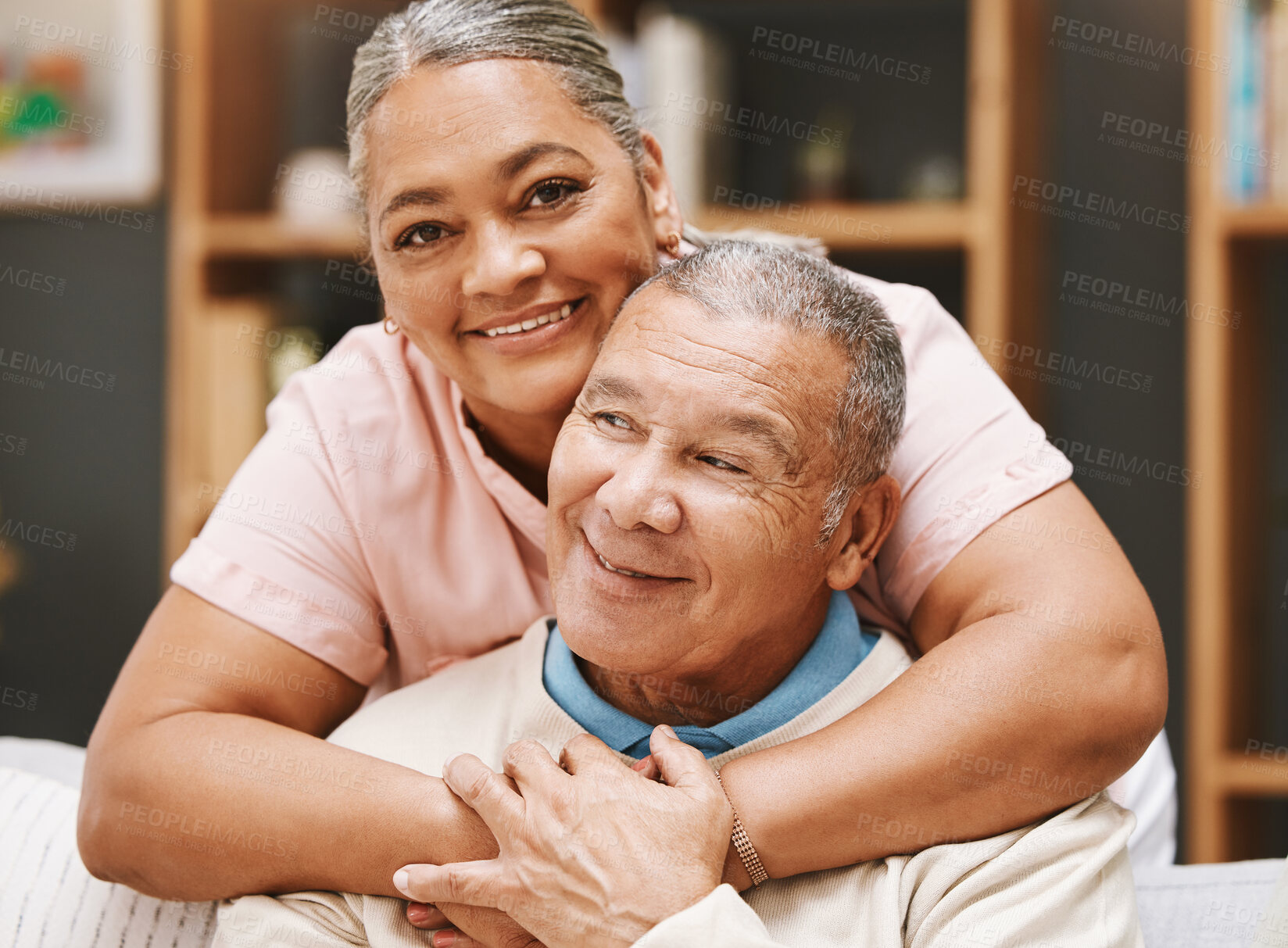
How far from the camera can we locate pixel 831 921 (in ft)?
3.88

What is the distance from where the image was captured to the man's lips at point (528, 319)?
1390 millimetres

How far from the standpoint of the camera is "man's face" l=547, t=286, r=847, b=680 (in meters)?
1.19

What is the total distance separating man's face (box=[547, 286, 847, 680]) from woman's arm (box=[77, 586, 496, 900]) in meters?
0.24

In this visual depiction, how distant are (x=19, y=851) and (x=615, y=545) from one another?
0.81 m

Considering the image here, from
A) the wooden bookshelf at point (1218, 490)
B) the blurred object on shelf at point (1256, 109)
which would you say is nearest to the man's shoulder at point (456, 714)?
the wooden bookshelf at point (1218, 490)

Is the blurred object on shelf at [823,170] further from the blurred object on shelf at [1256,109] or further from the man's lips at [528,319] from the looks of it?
the man's lips at [528,319]

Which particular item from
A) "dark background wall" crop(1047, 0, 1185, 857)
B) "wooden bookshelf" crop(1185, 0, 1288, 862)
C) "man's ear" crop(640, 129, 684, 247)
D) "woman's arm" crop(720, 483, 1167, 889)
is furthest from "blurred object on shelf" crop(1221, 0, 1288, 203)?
"woman's arm" crop(720, 483, 1167, 889)

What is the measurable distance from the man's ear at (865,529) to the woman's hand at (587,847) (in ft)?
0.88

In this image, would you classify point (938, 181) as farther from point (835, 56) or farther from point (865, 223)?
point (835, 56)

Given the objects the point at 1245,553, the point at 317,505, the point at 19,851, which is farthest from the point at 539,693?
the point at 1245,553

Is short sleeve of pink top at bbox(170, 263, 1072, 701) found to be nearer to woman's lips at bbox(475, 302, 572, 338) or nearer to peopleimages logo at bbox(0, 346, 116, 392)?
woman's lips at bbox(475, 302, 572, 338)

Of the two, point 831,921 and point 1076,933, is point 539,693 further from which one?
point 1076,933

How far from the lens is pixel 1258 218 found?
2.32m

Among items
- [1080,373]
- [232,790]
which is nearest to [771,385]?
[232,790]
